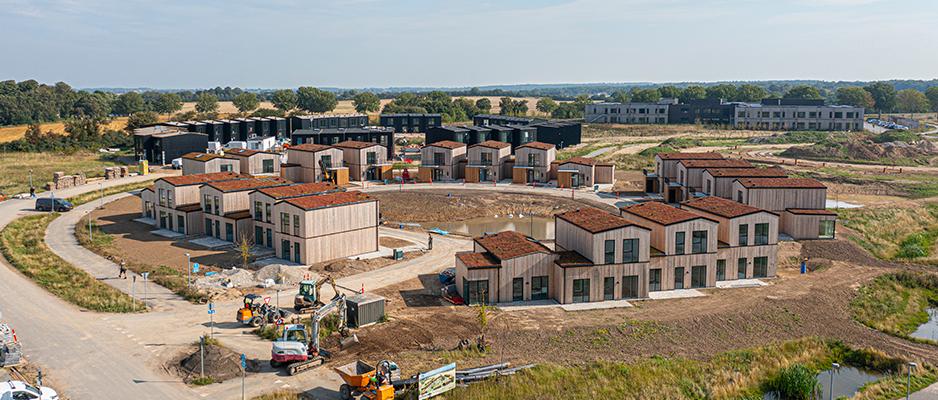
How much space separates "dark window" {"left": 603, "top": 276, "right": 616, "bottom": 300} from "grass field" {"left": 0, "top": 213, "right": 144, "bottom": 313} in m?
23.0

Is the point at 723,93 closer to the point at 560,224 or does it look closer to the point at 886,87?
the point at 886,87

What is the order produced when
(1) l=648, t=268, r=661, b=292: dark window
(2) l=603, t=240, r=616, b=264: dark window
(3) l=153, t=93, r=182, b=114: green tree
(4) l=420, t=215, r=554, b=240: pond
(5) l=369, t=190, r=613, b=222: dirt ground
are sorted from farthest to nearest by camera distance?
(3) l=153, t=93, r=182, b=114: green tree → (5) l=369, t=190, r=613, b=222: dirt ground → (4) l=420, t=215, r=554, b=240: pond → (1) l=648, t=268, r=661, b=292: dark window → (2) l=603, t=240, r=616, b=264: dark window

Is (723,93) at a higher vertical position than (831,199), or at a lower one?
higher

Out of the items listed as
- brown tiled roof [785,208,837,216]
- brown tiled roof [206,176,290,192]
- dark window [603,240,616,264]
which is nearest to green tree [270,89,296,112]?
brown tiled roof [206,176,290,192]

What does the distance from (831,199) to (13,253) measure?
218ft

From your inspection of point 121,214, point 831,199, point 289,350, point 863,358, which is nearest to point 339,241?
point 289,350

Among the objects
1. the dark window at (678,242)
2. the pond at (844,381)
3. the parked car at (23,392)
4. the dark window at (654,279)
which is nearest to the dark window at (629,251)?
the dark window at (654,279)

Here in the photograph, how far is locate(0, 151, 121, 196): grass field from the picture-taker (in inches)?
2982

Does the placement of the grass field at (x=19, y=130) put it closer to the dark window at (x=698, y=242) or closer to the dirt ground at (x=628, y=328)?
the dirt ground at (x=628, y=328)

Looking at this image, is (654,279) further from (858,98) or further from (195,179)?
(858,98)

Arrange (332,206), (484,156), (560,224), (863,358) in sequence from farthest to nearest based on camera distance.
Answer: (484,156) → (332,206) → (560,224) → (863,358)

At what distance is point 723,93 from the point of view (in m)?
194

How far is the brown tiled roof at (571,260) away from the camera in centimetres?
3731

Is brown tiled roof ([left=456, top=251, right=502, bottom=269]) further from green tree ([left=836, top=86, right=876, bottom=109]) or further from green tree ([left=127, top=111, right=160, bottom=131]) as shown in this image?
green tree ([left=836, top=86, right=876, bottom=109])
